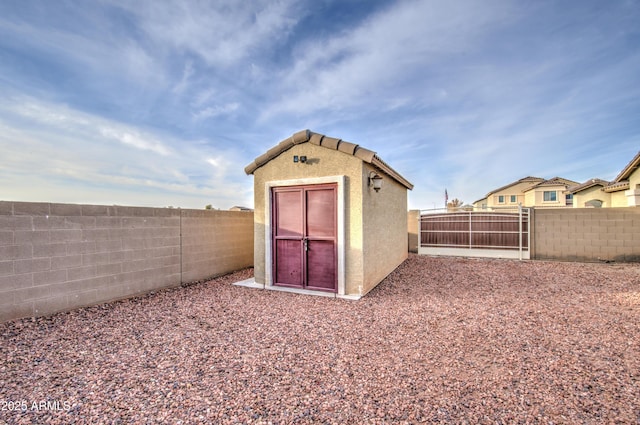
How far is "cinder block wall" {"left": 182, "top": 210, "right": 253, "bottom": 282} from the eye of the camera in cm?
673

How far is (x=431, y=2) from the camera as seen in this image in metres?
5.80

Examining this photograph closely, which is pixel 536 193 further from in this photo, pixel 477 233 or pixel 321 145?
pixel 321 145

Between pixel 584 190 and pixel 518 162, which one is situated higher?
pixel 518 162

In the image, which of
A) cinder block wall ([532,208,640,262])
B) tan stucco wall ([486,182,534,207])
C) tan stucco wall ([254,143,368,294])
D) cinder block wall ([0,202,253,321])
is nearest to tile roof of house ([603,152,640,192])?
cinder block wall ([532,208,640,262])

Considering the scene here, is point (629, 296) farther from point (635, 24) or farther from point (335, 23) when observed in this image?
point (335, 23)

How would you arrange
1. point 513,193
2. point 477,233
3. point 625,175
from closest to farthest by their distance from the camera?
point 477,233 → point 625,175 → point 513,193

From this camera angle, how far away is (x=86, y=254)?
4863 millimetres

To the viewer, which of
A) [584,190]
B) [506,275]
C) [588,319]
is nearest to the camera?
[588,319]

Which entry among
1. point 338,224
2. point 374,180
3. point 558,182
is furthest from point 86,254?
point 558,182

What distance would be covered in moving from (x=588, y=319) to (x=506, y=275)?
366cm

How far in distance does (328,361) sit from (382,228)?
457 cm

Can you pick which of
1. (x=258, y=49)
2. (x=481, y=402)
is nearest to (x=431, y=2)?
(x=258, y=49)

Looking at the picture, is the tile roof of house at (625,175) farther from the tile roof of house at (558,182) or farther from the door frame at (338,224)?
the tile roof of house at (558,182)

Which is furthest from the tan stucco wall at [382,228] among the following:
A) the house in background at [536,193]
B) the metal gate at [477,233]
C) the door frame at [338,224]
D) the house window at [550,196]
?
the house window at [550,196]
